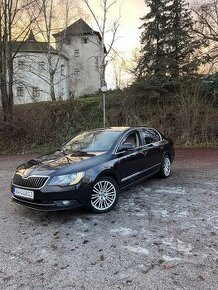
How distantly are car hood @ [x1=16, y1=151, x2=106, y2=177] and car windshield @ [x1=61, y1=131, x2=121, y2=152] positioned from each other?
0.35 m

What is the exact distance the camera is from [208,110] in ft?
54.8

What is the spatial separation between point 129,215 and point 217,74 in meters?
15.6

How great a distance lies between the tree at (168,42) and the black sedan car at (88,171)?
13.1m

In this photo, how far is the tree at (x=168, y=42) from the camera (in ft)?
63.1

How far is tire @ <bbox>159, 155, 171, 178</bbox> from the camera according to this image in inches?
316

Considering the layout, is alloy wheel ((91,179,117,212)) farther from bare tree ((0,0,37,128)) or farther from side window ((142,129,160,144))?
bare tree ((0,0,37,128))

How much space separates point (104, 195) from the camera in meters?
5.61

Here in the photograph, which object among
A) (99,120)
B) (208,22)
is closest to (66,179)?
(99,120)

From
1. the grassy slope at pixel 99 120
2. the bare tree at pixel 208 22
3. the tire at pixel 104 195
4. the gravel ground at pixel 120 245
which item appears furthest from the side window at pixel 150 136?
the bare tree at pixel 208 22

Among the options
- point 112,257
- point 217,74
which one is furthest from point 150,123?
point 112,257

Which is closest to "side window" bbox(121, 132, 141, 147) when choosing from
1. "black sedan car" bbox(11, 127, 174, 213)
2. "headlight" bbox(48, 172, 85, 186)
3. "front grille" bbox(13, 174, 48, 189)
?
"black sedan car" bbox(11, 127, 174, 213)

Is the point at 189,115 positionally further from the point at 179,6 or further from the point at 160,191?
the point at 160,191

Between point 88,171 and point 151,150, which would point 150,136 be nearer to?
point 151,150

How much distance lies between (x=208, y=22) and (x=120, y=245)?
2228cm
